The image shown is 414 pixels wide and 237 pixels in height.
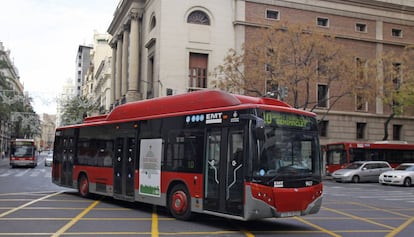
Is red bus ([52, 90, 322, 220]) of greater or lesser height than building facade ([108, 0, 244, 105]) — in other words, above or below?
below

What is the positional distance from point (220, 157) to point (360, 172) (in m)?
25.8

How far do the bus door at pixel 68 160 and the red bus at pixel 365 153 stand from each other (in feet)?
82.6

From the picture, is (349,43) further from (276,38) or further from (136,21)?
(136,21)

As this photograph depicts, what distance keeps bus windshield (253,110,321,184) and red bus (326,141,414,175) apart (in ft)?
91.6

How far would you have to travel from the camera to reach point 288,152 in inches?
439

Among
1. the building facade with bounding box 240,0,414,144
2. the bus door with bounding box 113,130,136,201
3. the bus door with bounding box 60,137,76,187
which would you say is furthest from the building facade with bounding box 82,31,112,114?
the bus door with bounding box 113,130,136,201

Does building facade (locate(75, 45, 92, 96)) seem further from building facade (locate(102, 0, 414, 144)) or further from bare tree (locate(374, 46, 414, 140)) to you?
bare tree (locate(374, 46, 414, 140))

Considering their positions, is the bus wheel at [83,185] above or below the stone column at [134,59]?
below

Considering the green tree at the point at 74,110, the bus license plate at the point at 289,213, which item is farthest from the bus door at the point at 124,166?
the green tree at the point at 74,110

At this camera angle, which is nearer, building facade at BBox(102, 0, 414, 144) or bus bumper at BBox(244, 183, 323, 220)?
bus bumper at BBox(244, 183, 323, 220)

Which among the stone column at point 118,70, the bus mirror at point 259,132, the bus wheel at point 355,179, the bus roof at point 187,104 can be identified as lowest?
the bus wheel at point 355,179

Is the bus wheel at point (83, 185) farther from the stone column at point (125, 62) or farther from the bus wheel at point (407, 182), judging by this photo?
the stone column at point (125, 62)

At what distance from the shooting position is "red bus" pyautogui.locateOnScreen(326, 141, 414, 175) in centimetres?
3834

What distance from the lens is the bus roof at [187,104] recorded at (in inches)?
461
